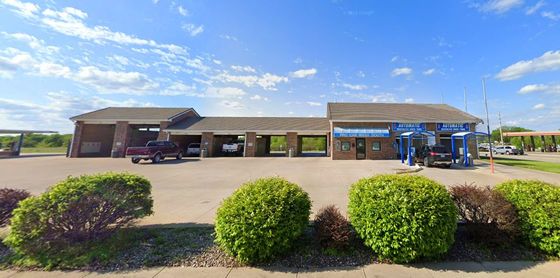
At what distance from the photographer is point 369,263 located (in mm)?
3328

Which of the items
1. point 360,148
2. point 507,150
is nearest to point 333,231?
point 360,148

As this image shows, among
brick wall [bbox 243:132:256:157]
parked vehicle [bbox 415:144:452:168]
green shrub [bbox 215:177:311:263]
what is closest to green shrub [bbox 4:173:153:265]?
green shrub [bbox 215:177:311:263]

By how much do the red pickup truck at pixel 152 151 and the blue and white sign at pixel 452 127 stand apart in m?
28.2

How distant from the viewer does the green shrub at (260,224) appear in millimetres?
3207

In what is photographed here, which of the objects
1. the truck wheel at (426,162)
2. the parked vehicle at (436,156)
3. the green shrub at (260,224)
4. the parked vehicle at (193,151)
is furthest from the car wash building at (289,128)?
the green shrub at (260,224)

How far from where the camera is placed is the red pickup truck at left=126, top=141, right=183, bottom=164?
19797 mm

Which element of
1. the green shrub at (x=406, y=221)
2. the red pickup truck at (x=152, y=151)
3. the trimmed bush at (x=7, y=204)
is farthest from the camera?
the red pickup truck at (x=152, y=151)

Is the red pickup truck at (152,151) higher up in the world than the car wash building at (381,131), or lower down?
lower down

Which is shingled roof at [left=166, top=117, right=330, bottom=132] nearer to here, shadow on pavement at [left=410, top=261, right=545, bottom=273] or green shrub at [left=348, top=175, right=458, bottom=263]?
Result: green shrub at [left=348, top=175, right=458, bottom=263]

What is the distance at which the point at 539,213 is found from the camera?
350cm

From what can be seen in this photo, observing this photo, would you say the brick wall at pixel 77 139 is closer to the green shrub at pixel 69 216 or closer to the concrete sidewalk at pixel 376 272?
the green shrub at pixel 69 216

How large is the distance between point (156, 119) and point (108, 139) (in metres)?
9.35

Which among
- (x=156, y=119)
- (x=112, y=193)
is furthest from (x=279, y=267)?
(x=156, y=119)

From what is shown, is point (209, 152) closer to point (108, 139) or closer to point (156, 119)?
point (156, 119)
